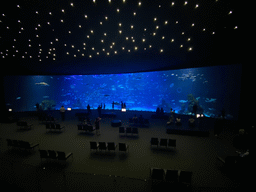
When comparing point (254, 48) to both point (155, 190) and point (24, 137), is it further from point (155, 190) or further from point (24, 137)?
point (24, 137)

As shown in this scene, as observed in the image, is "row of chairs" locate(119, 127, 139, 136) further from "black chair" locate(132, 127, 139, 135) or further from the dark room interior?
the dark room interior

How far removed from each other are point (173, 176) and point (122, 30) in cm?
726

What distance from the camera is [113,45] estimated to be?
28.5 ft

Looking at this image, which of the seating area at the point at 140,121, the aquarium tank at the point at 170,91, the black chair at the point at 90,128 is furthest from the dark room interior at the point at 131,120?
the aquarium tank at the point at 170,91

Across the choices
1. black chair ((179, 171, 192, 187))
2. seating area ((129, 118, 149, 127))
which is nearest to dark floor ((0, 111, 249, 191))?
black chair ((179, 171, 192, 187))

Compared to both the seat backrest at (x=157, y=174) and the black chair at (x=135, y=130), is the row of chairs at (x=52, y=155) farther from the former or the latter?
the black chair at (x=135, y=130)

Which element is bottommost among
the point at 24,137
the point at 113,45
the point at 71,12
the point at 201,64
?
the point at 24,137

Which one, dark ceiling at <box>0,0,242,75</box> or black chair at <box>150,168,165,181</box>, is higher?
dark ceiling at <box>0,0,242,75</box>

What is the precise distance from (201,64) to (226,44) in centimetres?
393

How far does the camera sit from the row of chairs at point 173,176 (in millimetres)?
4160

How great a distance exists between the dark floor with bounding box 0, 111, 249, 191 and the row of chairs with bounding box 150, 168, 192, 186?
34 cm

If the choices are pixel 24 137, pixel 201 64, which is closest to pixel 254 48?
pixel 201 64

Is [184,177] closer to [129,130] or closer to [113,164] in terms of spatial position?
[113,164]

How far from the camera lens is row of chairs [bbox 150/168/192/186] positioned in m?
4.16
